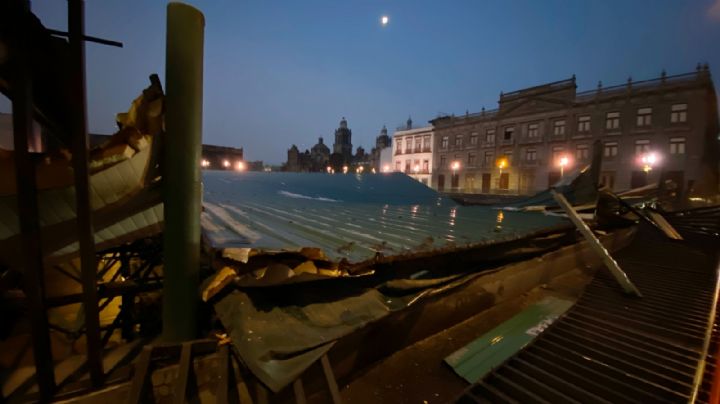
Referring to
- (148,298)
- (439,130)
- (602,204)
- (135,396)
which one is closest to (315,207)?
(148,298)

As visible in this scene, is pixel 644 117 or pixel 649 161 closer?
pixel 649 161

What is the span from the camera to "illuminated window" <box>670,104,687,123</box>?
2448 cm

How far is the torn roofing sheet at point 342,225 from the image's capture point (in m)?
3.35

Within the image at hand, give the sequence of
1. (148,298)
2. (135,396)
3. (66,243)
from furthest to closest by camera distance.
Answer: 1. (148,298)
2. (66,243)
3. (135,396)

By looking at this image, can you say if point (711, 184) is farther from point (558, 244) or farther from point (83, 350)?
point (83, 350)

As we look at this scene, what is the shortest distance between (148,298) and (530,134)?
38.4 m

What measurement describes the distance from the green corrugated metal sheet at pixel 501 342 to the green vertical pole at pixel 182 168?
301 centimetres

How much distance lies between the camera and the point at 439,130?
41000mm

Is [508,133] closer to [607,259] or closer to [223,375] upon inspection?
[607,259]

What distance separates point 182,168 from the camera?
7.98 ft

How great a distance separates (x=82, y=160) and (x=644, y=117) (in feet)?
128

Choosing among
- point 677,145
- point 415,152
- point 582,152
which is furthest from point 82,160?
point 415,152

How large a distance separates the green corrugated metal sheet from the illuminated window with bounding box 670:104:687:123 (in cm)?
3343

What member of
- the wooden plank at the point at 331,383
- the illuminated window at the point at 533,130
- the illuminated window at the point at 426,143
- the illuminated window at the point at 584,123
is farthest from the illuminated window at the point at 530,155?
the wooden plank at the point at 331,383
